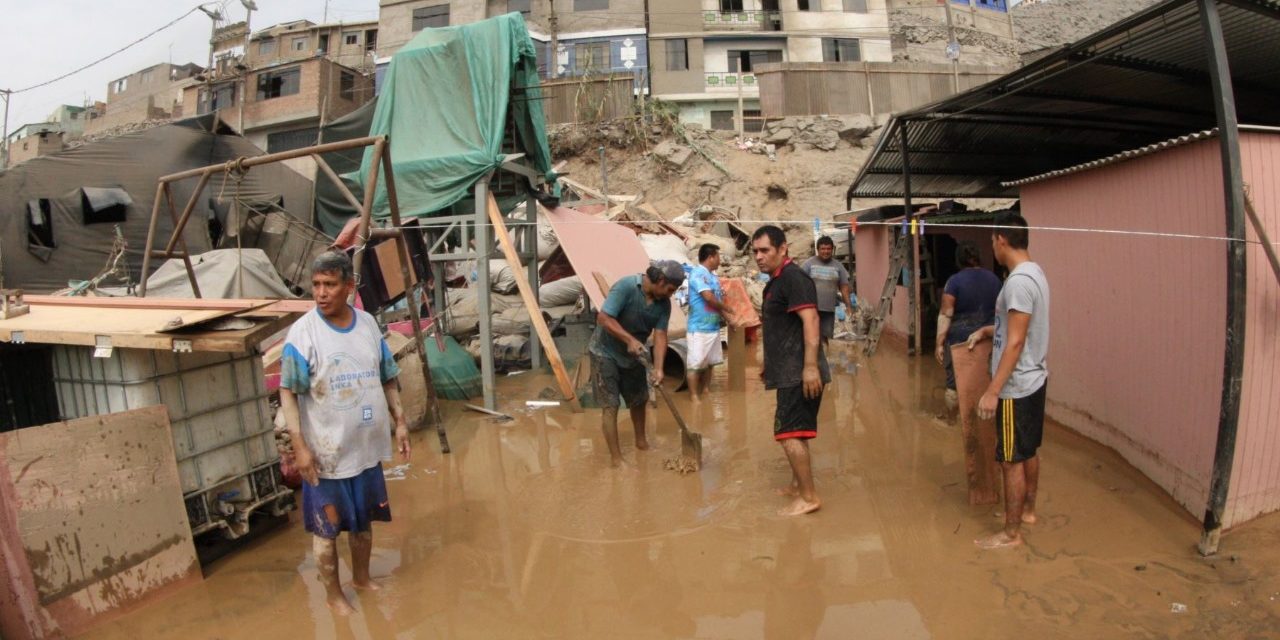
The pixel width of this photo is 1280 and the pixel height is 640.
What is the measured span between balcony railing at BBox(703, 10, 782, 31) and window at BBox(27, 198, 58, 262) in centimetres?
2386

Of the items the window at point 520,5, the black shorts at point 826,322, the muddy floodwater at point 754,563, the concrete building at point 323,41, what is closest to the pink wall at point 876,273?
the black shorts at point 826,322

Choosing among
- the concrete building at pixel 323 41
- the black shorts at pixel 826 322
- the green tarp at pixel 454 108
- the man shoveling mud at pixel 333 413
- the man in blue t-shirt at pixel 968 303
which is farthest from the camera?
the concrete building at pixel 323 41

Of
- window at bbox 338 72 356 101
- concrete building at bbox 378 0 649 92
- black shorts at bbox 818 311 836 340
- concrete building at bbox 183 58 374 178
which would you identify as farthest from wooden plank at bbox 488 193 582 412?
window at bbox 338 72 356 101

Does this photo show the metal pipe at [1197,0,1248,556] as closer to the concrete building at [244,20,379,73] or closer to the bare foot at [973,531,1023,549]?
the bare foot at [973,531,1023,549]

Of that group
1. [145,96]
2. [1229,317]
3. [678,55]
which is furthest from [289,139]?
[1229,317]

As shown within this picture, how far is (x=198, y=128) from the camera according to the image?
14.9 metres

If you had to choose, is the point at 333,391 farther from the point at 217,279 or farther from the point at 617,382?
the point at 217,279

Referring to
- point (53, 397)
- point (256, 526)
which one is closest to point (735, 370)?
point (256, 526)

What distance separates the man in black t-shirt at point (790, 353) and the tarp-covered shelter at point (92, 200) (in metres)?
10.4

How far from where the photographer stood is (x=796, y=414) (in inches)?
155

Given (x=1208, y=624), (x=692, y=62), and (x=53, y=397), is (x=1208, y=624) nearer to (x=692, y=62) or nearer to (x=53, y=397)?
(x=53, y=397)

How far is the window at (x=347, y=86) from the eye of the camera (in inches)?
1152

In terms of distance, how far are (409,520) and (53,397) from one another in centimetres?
206

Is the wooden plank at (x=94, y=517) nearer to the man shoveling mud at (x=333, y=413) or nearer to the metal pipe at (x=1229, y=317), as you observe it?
the man shoveling mud at (x=333, y=413)
